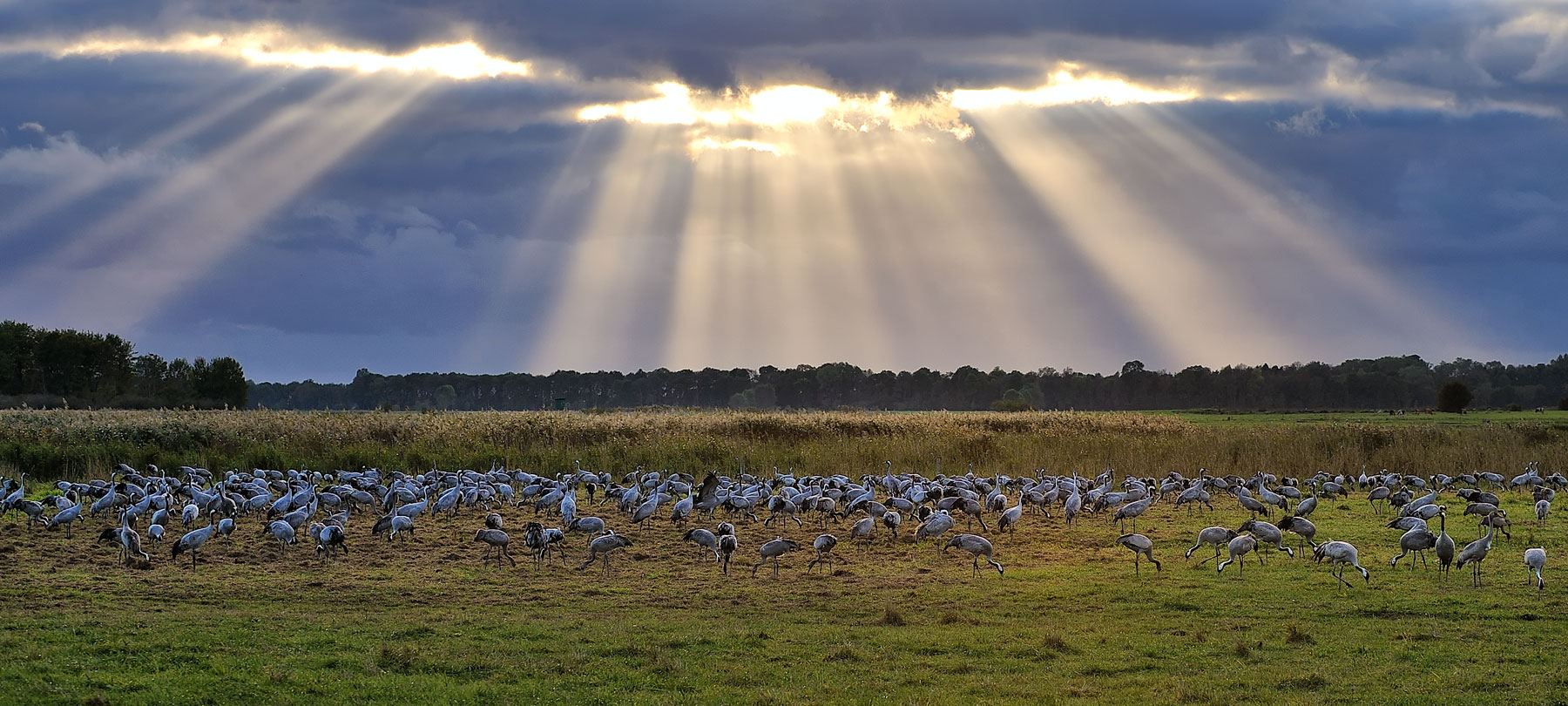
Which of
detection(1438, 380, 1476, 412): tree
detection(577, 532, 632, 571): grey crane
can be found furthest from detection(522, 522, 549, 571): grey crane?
detection(1438, 380, 1476, 412): tree

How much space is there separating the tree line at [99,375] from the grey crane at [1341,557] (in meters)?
83.3

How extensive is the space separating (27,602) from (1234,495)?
25.0m

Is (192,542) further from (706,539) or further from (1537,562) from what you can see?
(1537,562)

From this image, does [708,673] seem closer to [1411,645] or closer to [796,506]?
[1411,645]

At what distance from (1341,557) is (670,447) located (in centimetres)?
2433

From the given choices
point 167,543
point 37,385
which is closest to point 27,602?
point 167,543

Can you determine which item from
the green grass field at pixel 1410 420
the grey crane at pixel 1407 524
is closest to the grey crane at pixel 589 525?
the grey crane at pixel 1407 524

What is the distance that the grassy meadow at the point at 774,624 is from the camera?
10578 mm

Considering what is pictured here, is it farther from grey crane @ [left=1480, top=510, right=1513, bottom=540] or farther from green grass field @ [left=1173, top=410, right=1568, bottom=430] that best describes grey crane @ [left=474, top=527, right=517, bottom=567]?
green grass field @ [left=1173, top=410, right=1568, bottom=430]

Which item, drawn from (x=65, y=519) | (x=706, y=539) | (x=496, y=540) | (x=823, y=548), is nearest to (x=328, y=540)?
(x=496, y=540)

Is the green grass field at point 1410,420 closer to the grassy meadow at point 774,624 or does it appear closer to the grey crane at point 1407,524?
the grey crane at point 1407,524

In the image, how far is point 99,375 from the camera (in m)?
88.4

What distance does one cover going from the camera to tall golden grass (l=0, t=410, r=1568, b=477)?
3622 cm

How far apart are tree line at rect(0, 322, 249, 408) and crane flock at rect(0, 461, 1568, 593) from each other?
2390 inches
